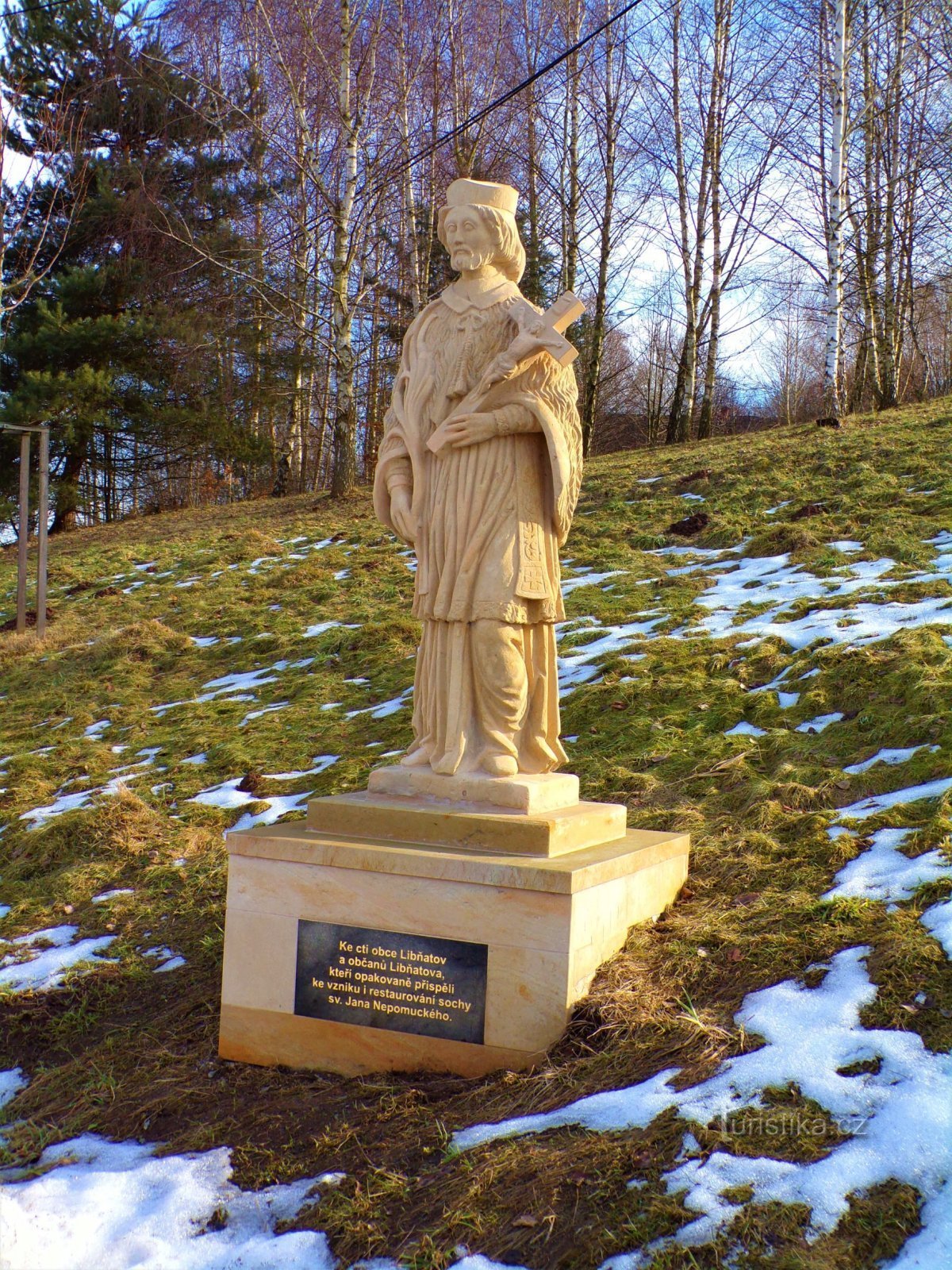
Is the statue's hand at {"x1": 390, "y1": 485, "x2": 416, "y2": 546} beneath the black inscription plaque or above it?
above

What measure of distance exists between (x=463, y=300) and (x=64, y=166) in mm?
19713

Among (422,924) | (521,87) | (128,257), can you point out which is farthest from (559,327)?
(128,257)

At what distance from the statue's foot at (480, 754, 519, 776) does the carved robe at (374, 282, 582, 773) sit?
0.03 meters

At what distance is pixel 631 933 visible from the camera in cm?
451

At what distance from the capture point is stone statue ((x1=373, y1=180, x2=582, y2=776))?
4.52 m

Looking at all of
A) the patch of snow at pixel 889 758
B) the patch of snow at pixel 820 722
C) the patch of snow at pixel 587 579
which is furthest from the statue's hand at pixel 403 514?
the patch of snow at pixel 587 579

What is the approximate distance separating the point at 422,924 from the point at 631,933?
34.5 inches

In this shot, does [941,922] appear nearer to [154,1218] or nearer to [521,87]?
[154,1218]

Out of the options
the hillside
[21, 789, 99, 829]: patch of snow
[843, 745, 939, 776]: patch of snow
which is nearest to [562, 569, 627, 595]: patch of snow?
the hillside

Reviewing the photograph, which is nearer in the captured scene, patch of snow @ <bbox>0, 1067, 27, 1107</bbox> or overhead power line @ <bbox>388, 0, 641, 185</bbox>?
patch of snow @ <bbox>0, 1067, 27, 1107</bbox>

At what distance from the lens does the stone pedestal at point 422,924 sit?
4051 mm

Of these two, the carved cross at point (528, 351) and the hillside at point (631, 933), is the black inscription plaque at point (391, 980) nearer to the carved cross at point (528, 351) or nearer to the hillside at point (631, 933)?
the hillside at point (631, 933)

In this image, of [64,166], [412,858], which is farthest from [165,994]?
[64,166]

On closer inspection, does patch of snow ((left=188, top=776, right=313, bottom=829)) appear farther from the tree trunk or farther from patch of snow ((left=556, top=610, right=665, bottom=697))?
the tree trunk
